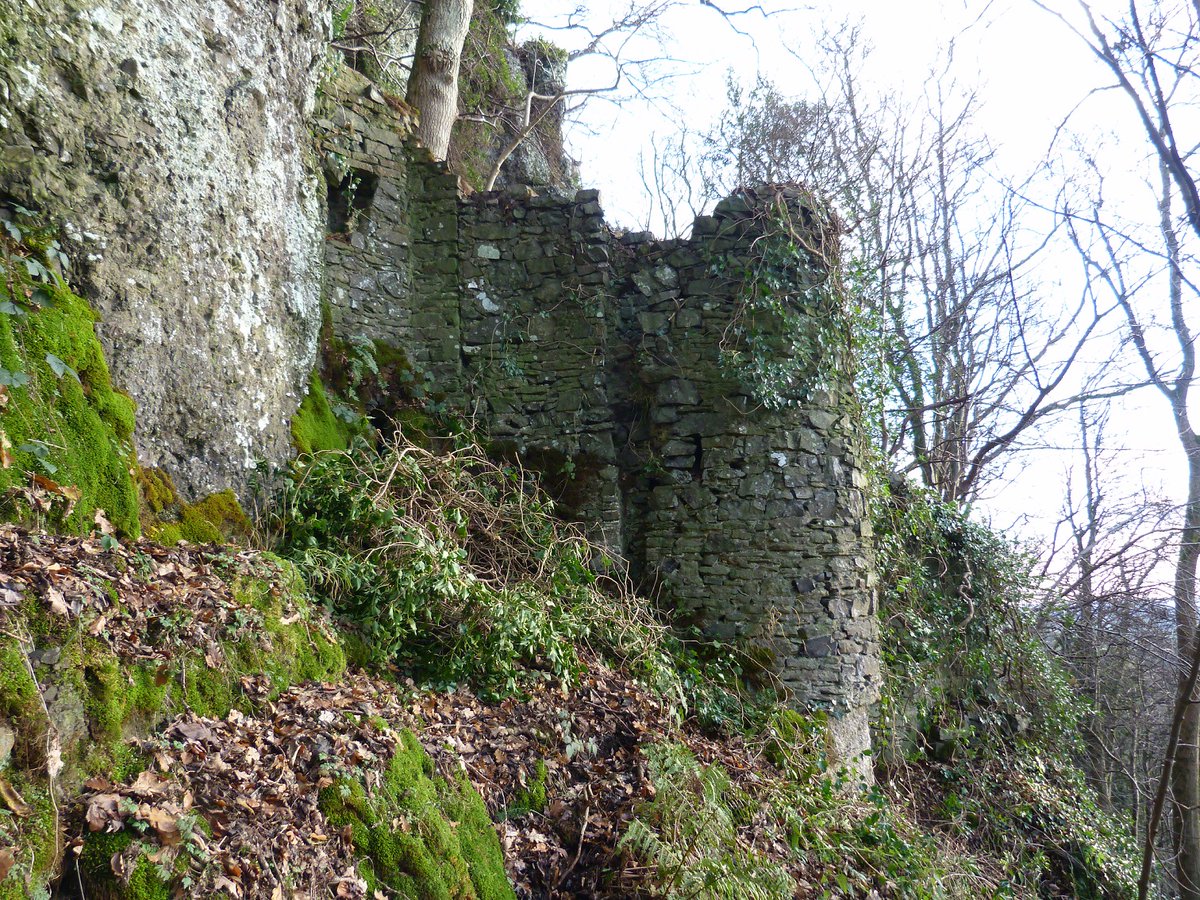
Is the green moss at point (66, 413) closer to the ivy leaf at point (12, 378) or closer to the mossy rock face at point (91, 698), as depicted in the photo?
the ivy leaf at point (12, 378)

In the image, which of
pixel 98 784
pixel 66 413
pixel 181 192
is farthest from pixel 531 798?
pixel 181 192

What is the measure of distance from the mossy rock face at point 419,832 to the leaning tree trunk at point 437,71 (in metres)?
7.30

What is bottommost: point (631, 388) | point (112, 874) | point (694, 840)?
point (694, 840)

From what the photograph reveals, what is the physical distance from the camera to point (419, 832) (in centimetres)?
340

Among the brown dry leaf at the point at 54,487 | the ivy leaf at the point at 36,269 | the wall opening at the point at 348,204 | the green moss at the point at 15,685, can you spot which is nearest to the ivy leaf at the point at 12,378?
the brown dry leaf at the point at 54,487

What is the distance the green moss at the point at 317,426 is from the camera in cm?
577

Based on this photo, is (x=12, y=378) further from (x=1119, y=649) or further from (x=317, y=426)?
(x=1119, y=649)

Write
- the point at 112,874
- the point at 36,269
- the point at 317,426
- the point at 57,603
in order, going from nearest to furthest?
the point at 112,874 < the point at 57,603 < the point at 36,269 < the point at 317,426

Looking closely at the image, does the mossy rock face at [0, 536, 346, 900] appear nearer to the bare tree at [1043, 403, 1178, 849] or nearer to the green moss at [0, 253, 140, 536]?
the green moss at [0, 253, 140, 536]

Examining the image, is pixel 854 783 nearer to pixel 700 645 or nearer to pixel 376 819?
pixel 700 645

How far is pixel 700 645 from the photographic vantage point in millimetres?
6324

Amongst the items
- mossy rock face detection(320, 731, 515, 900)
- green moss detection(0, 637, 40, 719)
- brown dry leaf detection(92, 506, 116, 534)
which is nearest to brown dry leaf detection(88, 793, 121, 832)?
green moss detection(0, 637, 40, 719)

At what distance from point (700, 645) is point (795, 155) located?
10.2m

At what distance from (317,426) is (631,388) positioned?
2.65 meters
